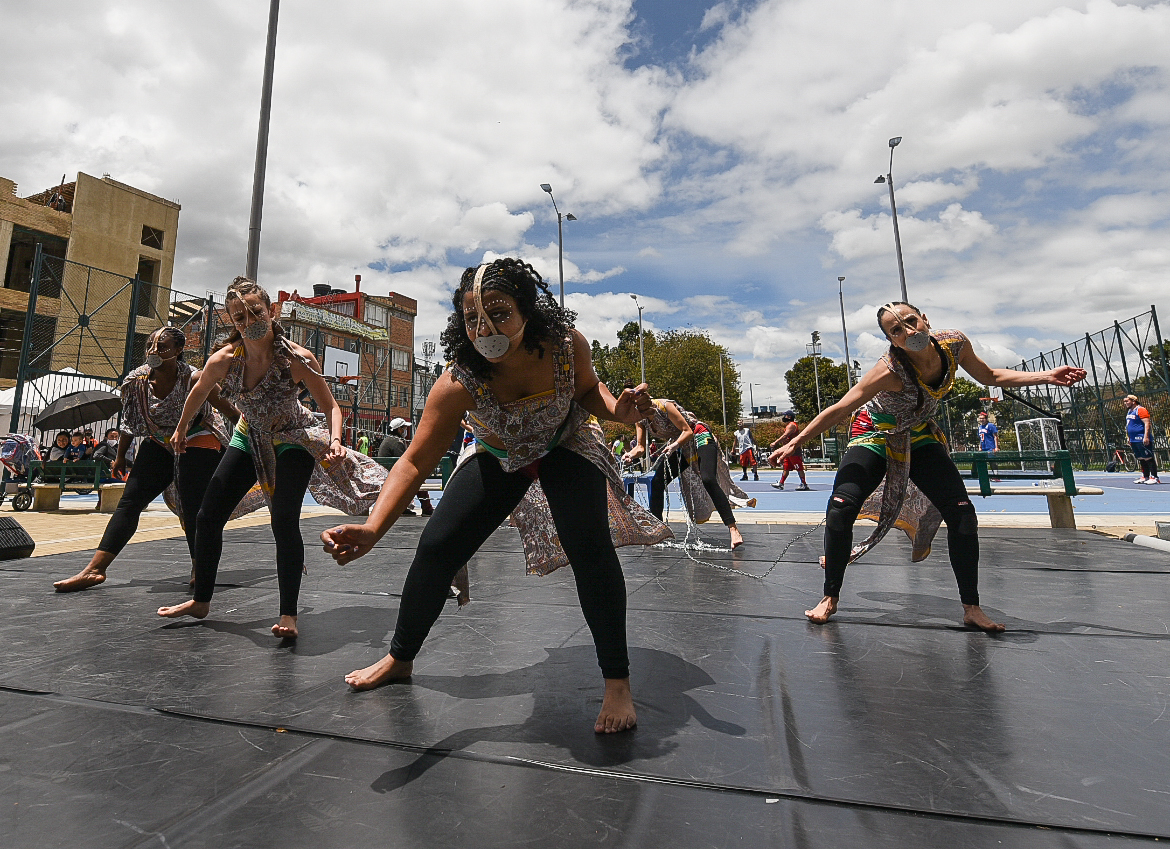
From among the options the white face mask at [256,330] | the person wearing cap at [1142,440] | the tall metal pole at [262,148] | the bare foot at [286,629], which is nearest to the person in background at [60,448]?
the tall metal pole at [262,148]

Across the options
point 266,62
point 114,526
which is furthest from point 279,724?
point 266,62

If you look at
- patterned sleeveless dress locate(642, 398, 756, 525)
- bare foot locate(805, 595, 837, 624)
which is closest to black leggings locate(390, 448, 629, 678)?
bare foot locate(805, 595, 837, 624)

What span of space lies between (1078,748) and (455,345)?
2102mm

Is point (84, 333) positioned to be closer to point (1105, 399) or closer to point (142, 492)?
point (142, 492)

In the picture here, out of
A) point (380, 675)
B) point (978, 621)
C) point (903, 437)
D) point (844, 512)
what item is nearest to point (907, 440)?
point (903, 437)

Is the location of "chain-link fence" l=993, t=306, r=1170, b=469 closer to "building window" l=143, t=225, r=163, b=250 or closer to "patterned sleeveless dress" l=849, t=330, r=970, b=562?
"patterned sleeveless dress" l=849, t=330, r=970, b=562

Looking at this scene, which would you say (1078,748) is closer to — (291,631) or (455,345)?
(455,345)

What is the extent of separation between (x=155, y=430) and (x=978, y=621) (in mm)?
4623

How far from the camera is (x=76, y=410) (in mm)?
11641

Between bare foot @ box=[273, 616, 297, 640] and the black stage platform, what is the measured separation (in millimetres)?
110

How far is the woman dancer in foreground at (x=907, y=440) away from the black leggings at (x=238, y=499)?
7.66 ft

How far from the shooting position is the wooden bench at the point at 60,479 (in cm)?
978

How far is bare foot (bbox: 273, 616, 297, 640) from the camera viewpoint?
2.88 metres

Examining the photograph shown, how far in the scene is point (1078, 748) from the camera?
1.74 m
